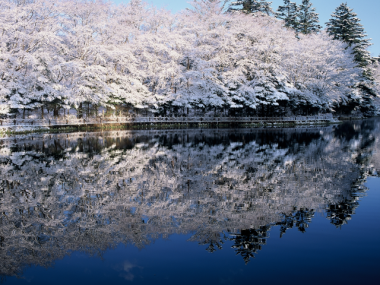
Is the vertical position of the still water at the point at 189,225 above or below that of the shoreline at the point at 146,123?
below

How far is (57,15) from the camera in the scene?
36.6 m

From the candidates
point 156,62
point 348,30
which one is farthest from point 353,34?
point 156,62

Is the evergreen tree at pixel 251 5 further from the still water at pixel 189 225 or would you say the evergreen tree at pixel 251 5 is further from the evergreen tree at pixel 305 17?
the still water at pixel 189 225

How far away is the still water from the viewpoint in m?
5.75

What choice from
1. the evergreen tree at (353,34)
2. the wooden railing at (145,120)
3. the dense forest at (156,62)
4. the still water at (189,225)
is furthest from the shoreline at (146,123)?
the still water at (189,225)

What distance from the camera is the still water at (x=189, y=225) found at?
18.9 feet

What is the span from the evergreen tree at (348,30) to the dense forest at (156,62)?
10.6 metres

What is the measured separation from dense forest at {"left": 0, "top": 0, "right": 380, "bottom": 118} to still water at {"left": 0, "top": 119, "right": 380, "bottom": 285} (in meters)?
22.9

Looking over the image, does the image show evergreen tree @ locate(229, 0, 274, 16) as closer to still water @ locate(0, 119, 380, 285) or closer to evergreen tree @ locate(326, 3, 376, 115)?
evergreen tree @ locate(326, 3, 376, 115)

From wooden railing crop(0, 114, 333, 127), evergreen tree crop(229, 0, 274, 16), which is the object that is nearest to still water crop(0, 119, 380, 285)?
wooden railing crop(0, 114, 333, 127)

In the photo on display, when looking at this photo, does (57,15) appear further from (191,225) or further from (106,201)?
(191,225)

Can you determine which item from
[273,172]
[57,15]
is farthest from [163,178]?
[57,15]

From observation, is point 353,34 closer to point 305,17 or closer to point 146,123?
point 305,17

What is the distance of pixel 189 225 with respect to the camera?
7719 millimetres
